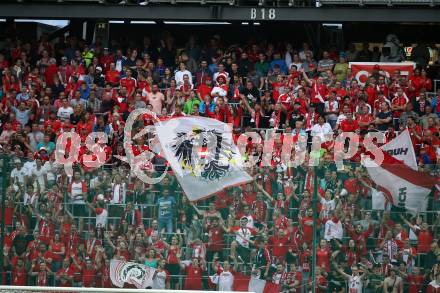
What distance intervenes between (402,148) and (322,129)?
181 cm

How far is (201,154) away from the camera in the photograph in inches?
713

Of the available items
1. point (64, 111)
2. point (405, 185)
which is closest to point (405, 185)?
point (405, 185)

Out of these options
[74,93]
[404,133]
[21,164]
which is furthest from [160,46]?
[21,164]

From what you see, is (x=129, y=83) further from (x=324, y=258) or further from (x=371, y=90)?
(x=324, y=258)

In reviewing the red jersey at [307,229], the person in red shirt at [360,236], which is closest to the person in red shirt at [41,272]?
the red jersey at [307,229]

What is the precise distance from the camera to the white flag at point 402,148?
19484 mm

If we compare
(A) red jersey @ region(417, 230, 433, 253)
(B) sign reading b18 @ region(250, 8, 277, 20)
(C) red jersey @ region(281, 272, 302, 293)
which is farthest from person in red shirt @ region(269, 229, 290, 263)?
(B) sign reading b18 @ region(250, 8, 277, 20)

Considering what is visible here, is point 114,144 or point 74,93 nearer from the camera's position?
point 114,144

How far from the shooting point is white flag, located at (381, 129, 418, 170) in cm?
1948

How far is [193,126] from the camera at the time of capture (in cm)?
2048

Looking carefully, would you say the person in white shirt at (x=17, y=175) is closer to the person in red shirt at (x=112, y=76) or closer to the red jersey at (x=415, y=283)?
the red jersey at (x=415, y=283)

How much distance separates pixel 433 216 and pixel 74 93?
11057mm

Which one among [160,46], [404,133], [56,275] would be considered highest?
[160,46]

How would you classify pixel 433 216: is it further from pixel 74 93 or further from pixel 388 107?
pixel 74 93
